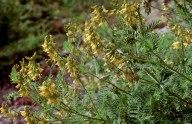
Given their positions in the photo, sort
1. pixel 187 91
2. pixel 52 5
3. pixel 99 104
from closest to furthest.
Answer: pixel 187 91
pixel 99 104
pixel 52 5

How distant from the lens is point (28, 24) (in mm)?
6703

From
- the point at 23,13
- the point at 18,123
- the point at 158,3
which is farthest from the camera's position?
the point at 23,13

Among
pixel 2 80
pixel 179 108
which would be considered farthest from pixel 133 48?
pixel 2 80

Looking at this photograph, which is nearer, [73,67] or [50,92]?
[50,92]

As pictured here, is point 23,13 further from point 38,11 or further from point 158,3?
point 158,3

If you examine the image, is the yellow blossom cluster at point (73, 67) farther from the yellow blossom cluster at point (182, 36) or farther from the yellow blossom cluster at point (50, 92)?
the yellow blossom cluster at point (182, 36)

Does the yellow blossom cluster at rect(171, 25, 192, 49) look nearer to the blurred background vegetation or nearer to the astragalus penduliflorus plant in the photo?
the astragalus penduliflorus plant

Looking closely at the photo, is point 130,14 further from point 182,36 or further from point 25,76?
point 25,76

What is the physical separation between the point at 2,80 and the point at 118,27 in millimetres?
3679

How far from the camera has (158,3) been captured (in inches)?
244

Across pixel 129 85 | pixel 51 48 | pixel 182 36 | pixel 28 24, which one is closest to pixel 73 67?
pixel 51 48

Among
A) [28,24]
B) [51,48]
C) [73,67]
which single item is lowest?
[73,67]

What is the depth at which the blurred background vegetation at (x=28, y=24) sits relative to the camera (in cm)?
588

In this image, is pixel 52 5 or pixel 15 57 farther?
pixel 52 5
